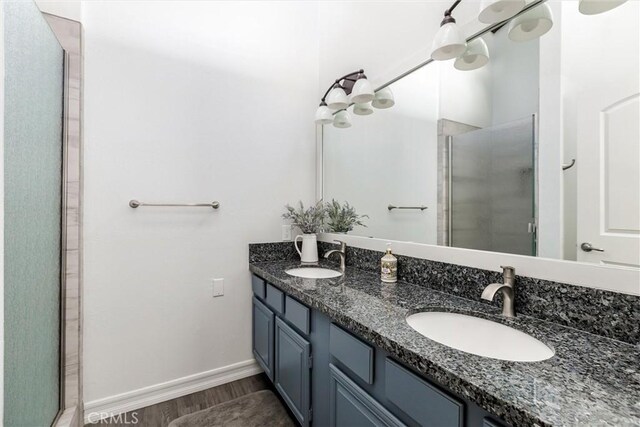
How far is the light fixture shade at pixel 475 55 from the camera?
121 cm

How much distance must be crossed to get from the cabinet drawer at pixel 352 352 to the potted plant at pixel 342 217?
3.03ft

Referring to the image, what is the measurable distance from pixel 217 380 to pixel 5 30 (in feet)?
6.39

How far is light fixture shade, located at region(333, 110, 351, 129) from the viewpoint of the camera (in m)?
2.04

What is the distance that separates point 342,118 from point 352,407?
64.1 inches

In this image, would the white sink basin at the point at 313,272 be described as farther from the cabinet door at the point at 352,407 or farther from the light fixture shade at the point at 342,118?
the light fixture shade at the point at 342,118

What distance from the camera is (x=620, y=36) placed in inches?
34.7

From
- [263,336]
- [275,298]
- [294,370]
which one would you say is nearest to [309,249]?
[275,298]

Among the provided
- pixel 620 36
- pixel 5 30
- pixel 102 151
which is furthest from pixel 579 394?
pixel 102 151

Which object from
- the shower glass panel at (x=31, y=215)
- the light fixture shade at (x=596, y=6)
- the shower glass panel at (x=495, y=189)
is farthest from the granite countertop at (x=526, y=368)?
the shower glass panel at (x=31, y=215)

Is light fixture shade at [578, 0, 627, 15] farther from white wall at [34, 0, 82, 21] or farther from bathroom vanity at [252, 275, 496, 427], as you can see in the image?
white wall at [34, 0, 82, 21]

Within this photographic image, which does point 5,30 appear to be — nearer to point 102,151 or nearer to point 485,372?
point 102,151

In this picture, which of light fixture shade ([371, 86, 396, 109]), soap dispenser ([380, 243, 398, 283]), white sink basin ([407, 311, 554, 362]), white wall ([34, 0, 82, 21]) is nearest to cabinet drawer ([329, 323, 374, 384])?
white sink basin ([407, 311, 554, 362])

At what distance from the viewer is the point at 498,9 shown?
0.97m

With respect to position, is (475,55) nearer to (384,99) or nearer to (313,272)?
(384,99)
